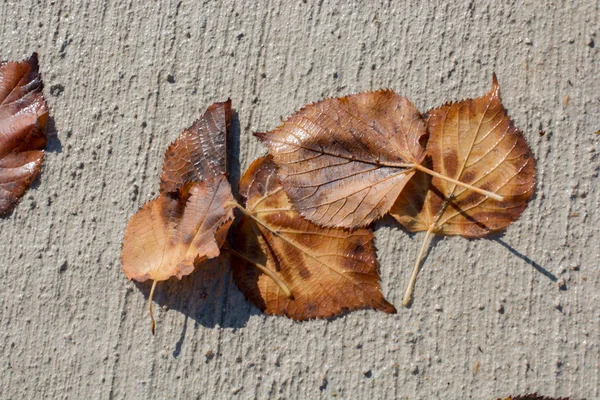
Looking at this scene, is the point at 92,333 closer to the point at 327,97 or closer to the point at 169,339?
the point at 169,339

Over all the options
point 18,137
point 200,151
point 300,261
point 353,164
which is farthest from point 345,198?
point 18,137

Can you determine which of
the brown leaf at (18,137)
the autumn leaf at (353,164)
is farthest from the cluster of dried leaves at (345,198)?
the brown leaf at (18,137)

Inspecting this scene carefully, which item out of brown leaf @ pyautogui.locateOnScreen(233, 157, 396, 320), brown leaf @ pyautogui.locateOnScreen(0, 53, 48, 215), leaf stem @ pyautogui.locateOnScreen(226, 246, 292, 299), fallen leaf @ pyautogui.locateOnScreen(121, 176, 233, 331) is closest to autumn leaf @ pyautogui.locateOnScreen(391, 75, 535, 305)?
brown leaf @ pyautogui.locateOnScreen(233, 157, 396, 320)

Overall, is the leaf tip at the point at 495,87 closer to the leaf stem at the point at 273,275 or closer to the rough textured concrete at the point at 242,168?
the rough textured concrete at the point at 242,168

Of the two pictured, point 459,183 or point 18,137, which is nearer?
point 459,183

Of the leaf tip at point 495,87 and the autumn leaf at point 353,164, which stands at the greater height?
Result: the leaf tip at point 495,87

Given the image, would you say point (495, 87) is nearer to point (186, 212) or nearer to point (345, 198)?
point (345, 198)

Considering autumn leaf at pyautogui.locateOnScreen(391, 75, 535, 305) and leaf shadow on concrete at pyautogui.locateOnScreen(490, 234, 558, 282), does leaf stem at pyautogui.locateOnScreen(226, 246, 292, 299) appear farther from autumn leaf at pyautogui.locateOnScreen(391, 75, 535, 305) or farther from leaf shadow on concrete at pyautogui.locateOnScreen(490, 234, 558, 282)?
leaf shadow on concrete at pyautogui.locateOnScreen(490, 234, 558, 282)

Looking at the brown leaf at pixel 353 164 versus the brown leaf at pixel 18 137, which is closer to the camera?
the brown leaf at pixel 353 164
